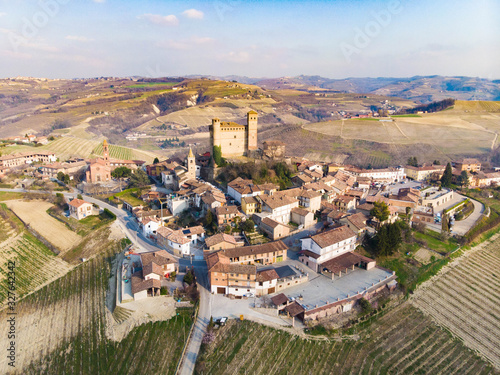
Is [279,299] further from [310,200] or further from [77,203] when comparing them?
[77,203]

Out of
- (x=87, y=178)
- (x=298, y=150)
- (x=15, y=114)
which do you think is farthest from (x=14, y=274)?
(x=15, y=114)

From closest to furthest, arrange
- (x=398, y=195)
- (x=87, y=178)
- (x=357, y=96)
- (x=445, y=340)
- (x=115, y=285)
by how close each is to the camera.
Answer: (x=445, y=340) < (x=115, y=285) < (x=398, y=195) < (x=87, y=178) < (x=357, y=96)

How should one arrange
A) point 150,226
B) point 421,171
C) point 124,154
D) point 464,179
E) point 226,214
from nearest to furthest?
point 226,214
point 150,226
point 464,179
point 421,171
point 124,154

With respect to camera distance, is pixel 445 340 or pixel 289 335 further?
pixel 445 340

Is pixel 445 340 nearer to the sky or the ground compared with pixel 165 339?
nearer to the ground

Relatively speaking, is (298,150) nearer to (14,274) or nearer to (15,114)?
(14,274)

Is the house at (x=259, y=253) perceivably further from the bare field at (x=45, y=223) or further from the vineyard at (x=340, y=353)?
the bare field at (x=45, y=223)

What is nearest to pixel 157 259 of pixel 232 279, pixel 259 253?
pixel 232 279
